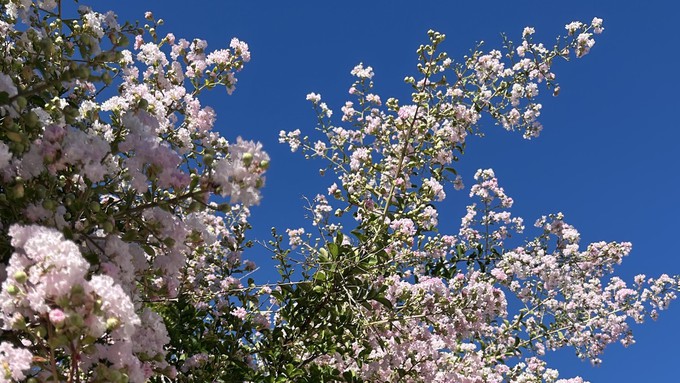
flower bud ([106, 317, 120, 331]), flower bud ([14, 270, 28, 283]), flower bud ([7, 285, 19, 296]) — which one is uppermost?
flower bud ([14, 270, 28, 283])

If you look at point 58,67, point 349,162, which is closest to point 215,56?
point 58,67

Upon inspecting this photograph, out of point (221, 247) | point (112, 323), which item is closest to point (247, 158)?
point (112, 323)

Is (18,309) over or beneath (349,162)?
beneath

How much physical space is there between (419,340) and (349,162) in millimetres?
1714

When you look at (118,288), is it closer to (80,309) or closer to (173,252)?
(80,309)

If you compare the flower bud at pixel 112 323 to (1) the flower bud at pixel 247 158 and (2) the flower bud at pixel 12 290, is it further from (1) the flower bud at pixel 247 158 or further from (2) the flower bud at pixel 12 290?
(1) the flower bud at pixel 247 158

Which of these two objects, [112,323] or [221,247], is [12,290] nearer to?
[112,323]

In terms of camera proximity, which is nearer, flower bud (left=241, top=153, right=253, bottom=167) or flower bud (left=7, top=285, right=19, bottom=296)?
flower bud (left=7, top=285, right=19, bottom=296)

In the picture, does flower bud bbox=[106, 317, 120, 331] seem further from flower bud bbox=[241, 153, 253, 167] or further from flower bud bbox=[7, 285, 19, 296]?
flower bud bbox=[241, 153, 253, 167]

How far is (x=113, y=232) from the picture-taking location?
1.90 metres

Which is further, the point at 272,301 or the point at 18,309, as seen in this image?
the point at 272,301

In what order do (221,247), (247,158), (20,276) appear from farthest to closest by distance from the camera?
(221,247) → (247,158) → (20,276)

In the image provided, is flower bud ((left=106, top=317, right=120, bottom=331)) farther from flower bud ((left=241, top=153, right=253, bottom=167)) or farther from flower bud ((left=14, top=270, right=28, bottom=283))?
flower bud ((left=241, top=153, right=253, bottom=167))

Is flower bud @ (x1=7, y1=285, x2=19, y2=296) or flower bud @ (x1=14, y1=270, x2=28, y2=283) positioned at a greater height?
flower bud @ (x1=14, y1=270, x2=28, y2=283)
